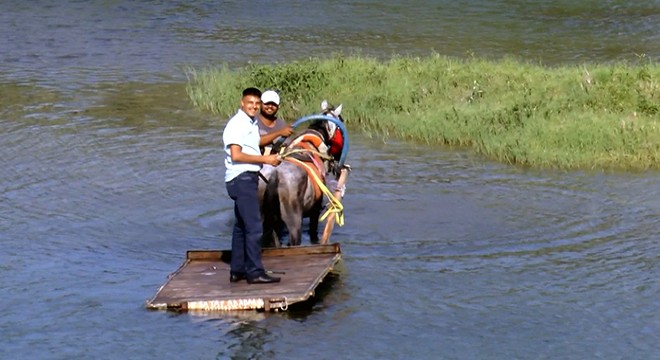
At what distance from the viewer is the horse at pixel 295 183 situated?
11.0m

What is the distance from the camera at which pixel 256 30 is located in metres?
28.6

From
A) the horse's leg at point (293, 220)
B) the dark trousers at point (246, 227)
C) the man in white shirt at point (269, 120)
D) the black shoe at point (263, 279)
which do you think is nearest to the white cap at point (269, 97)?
the man in white shirt at point (269, 120)

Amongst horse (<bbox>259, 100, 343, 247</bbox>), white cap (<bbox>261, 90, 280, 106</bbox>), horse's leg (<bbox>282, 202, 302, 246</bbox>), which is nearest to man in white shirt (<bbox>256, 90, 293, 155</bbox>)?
white cap (<bbox>261, 90, 280, 106</bbox>)

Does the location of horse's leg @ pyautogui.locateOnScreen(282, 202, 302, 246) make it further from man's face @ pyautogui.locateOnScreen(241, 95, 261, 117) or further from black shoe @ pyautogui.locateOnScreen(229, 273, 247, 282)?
man's face @ pyautogui.locateOnScreen(241, 95, 261, 117)

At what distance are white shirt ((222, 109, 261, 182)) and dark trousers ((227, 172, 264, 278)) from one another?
0.19ft

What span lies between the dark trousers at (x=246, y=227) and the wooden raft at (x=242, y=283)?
6.4 inches

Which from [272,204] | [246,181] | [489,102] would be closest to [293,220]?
[272,204]

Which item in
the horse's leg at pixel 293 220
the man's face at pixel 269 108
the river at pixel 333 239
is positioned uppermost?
the man's face at pixel 269 108

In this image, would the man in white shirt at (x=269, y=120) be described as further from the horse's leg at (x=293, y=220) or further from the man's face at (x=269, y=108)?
the horse's leg at (x=293, y=220)

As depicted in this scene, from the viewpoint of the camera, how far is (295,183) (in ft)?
36.5

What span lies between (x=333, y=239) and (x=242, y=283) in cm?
245

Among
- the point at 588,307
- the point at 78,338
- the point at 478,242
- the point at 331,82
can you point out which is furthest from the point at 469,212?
the point at 331,82

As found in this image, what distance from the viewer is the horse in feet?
36.1

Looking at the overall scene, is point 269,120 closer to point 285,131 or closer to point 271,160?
point 285,131
